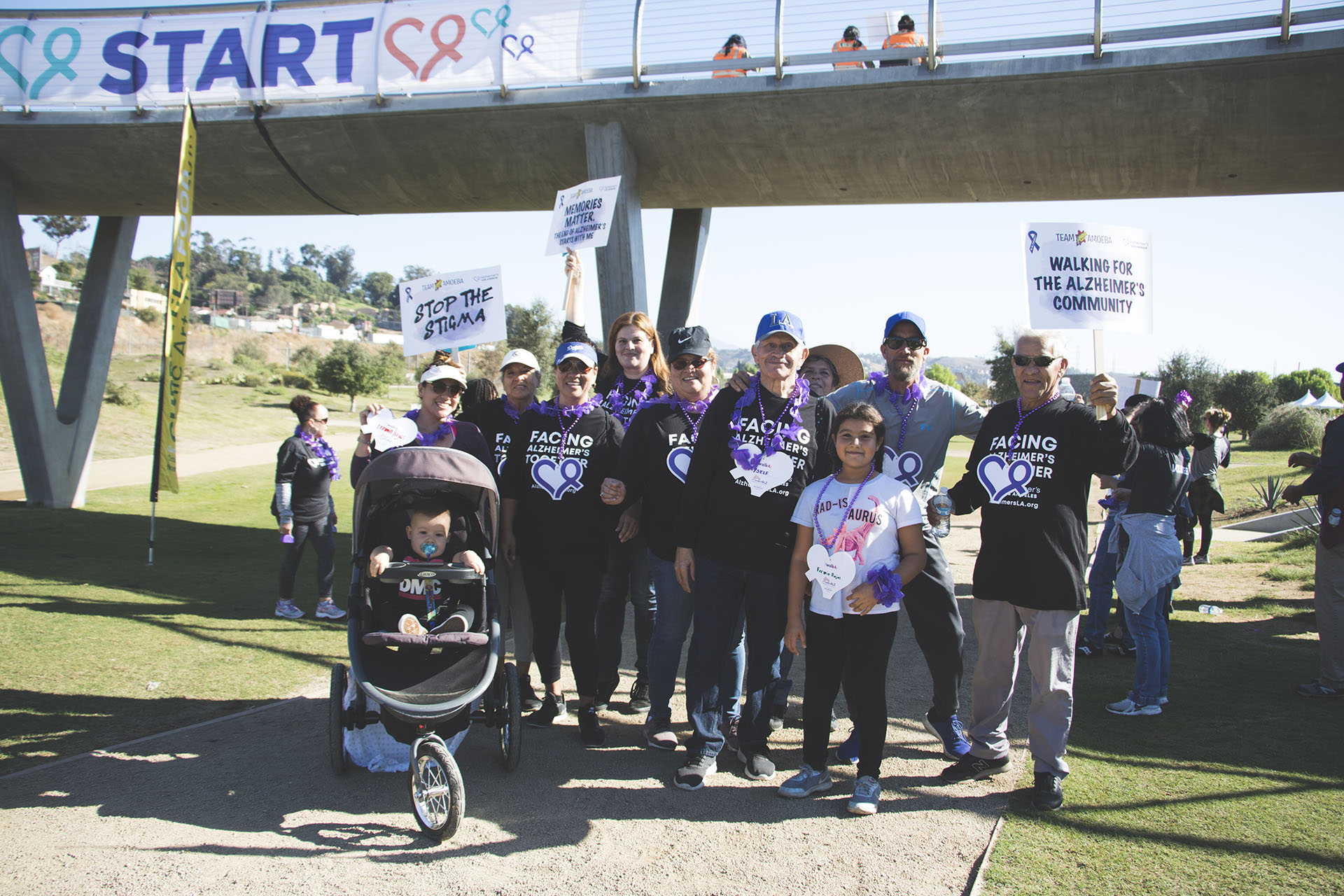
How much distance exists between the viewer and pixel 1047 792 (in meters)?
3.75

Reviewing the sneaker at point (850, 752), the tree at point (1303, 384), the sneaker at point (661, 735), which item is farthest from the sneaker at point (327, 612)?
the tree at point (1303, 384)

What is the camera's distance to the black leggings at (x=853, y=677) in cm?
378

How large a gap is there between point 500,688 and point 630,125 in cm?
725

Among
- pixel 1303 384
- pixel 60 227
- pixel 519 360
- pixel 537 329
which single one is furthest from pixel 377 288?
pixel 519 360

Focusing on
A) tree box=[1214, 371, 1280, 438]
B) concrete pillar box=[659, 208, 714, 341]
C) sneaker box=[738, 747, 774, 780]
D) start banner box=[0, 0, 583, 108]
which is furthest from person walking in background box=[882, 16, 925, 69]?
tree box=[1214, 371, 1280, 438]

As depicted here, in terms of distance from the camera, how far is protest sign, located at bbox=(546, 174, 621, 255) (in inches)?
291

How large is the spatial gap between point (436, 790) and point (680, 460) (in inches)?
74.9

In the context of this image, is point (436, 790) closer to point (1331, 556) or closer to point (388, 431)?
point (388, 431)

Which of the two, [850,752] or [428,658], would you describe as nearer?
[428,658]

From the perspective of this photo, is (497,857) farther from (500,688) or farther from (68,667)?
(68,667)

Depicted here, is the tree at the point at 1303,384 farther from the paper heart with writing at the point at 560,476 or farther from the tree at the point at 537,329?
the paper heart with writing at the point at 560,476

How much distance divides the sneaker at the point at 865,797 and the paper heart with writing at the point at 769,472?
1344mm

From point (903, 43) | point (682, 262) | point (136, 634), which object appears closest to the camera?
point (136, 634)

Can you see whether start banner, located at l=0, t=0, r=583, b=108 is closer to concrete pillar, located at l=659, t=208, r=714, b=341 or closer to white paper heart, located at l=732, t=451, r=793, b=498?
concrete pillar, located at l=659, t=208, r=714, b=341
